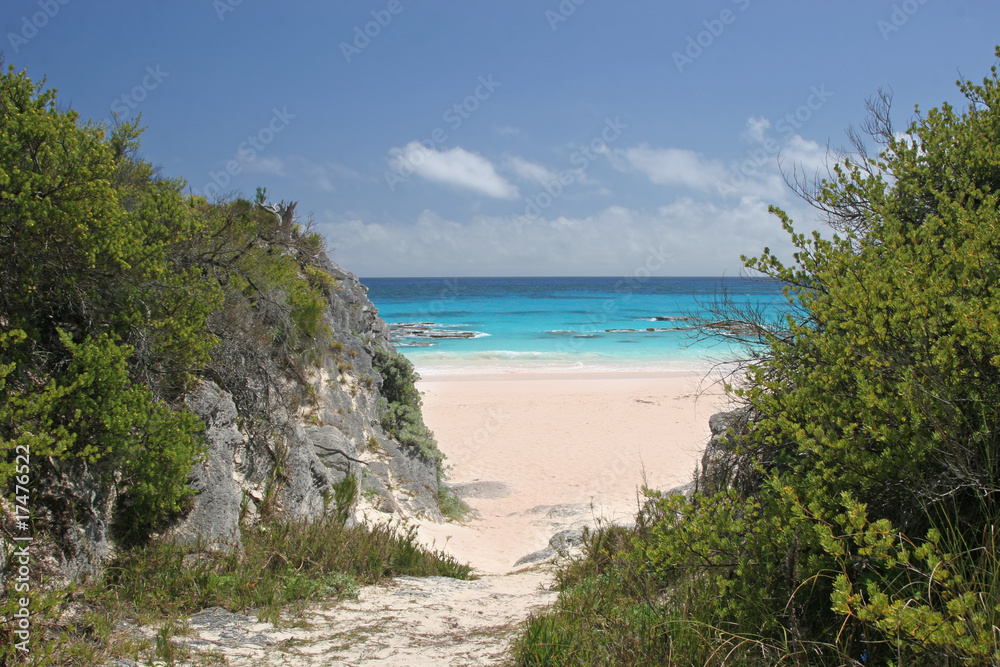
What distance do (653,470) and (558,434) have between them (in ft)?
12.1

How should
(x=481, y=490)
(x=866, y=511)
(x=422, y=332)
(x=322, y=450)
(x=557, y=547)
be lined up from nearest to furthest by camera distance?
(x=866, y=511), (x=557, y=547), (x=322, y=450), (x=481, y=490), (x=422, y=332)

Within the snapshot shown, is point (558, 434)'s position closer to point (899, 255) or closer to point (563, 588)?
point (563, 588)

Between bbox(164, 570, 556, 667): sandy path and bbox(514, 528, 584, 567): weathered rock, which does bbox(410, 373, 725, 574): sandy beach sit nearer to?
bbox(514, 528, 584, 567): weathered rock

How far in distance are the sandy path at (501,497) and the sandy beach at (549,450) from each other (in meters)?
0.04

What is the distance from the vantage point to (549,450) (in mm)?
14688

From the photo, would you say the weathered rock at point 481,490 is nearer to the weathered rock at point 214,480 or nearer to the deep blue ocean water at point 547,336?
the deep blue ocean water at point 547,336

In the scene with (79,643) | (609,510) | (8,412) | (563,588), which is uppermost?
(8,412)

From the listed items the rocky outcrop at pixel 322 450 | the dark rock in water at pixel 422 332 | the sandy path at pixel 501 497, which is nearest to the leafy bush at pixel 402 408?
the rocky outcrop at pixel 322 450

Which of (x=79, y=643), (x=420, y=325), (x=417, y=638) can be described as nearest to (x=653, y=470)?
(x=417, y=638)

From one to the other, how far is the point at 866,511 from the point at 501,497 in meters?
9.56

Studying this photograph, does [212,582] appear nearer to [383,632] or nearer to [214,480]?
[214,480]

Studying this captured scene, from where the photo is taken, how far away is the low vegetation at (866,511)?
2.24m

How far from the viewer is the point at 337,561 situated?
5426 millimetres

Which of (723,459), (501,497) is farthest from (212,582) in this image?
(501,497)
